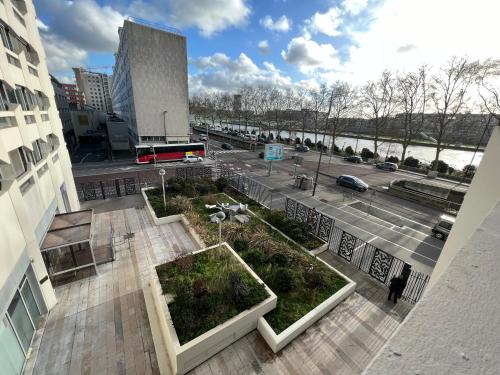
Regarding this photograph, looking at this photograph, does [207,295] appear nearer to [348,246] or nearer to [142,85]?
[348,246]

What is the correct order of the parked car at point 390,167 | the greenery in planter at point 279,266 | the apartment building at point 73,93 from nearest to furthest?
the greenery in planter at point 279,266
the parked car at point 390,167
the apartment building at point 73,93

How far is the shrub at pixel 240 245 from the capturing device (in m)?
9.27

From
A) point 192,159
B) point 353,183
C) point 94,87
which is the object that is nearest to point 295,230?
point 353,183

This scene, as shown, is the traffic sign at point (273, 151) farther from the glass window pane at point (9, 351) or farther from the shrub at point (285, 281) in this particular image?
the glass window pane at point (9, 351)

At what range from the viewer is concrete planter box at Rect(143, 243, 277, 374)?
5250 mm

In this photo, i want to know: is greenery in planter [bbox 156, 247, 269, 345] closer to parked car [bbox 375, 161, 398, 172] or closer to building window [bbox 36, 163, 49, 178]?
building window [bbox 36, 163, 49, 178]

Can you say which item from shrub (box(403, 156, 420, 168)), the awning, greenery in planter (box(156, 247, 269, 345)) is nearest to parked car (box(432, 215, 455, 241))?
greenery in planter (box(156, 247, 269, 345))

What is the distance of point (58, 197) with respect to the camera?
A: 1024 centimetres

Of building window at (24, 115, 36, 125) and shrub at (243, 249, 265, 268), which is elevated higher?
building window at (24, 115, 36, 125)

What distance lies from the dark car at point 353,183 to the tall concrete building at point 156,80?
2330 cm

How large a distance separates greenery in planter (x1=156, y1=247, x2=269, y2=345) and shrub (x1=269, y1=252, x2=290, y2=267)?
1.37 meters

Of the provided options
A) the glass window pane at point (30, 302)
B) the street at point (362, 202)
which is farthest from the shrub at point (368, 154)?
the glass window pane at point (30, 302)

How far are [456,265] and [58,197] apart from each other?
13508 millimetres

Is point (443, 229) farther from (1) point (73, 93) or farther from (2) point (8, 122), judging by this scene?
(1) point (73, 93)
